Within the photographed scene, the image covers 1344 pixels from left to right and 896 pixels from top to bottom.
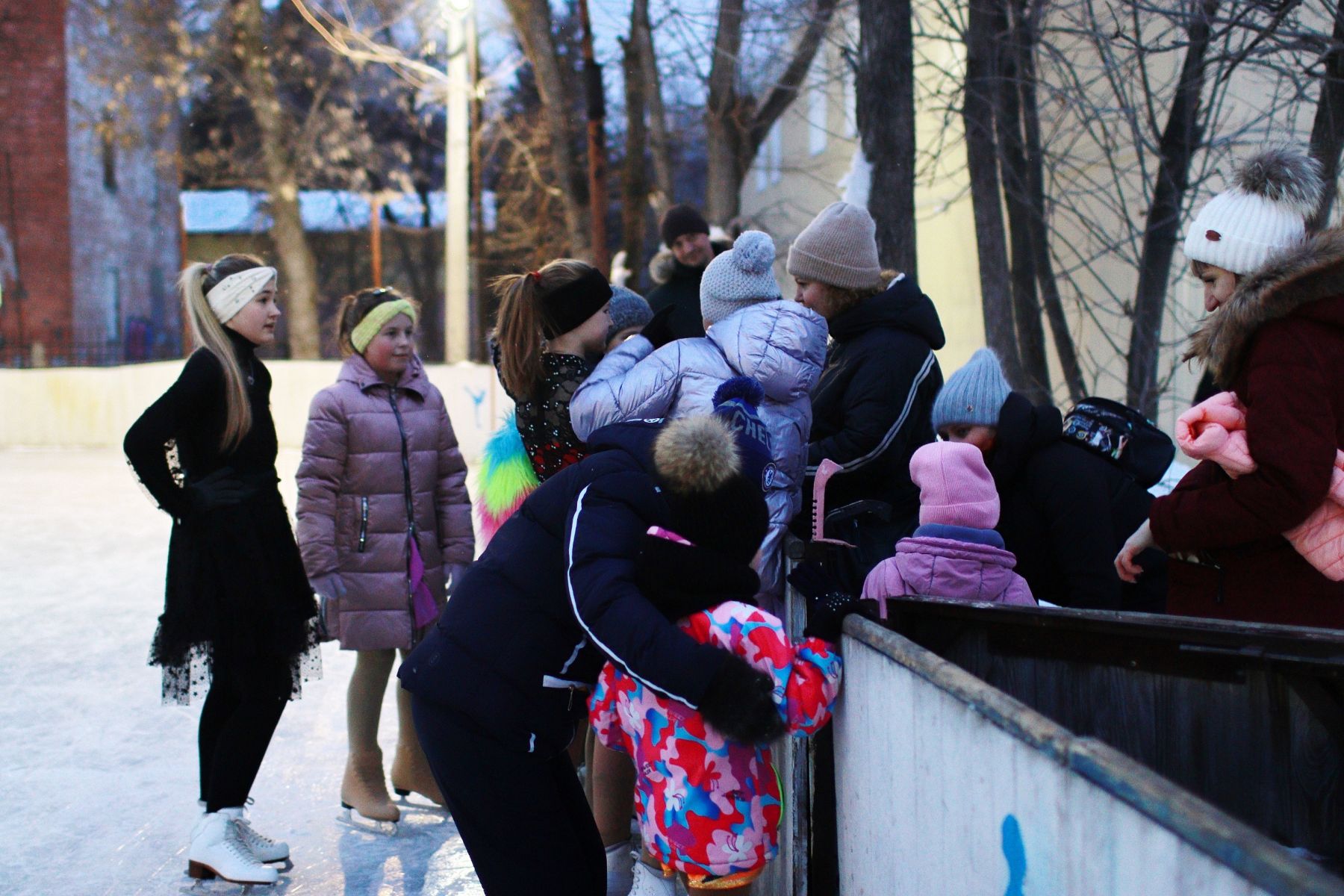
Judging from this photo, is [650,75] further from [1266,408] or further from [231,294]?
[1266,408]

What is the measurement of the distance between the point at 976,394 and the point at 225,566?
7.49ft

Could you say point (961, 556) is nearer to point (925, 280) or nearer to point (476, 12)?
point (925, 280)

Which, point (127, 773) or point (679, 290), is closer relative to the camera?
point (127, 773)

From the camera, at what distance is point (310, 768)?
4.98m

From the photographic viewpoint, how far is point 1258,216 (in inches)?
115

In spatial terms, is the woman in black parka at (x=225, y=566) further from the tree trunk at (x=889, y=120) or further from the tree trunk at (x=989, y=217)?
the tree trunk at (x=989, y=217)

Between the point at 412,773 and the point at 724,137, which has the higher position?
the point at 724,137

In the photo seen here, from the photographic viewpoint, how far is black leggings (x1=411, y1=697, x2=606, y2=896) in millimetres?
2506

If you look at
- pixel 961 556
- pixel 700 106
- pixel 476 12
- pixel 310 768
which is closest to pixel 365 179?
pixel 476 12

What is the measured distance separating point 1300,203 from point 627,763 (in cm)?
223

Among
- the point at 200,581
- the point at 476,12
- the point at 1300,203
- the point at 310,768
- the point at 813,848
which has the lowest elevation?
the point at 310,768

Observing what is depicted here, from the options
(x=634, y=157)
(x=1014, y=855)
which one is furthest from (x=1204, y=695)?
(x=634, y=157)

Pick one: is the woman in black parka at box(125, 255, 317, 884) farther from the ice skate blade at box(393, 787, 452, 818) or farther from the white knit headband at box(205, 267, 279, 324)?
the ice skate blade at box(393, 787, 452, 818)

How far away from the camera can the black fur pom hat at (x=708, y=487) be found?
2.34m
